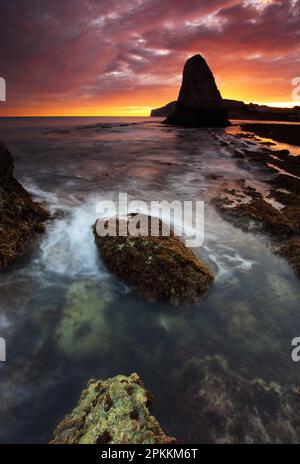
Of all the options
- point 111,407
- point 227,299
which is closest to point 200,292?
point 227,299

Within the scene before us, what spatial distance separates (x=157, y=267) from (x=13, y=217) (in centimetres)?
374

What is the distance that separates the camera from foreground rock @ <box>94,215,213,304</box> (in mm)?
4629

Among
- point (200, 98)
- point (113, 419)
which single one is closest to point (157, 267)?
point (113, 419)

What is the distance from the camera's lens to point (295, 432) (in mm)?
2826

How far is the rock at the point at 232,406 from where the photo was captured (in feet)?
9.19

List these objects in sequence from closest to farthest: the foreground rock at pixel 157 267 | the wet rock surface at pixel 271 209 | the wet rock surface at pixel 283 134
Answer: the foreground rock at pixel 157 267 → the wet rock surface at pixel 271 209 → the wet rock surface at pixel 283 134

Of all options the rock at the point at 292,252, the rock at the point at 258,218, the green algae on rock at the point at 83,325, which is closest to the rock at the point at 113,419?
the green algae on rock at the point at 83,325

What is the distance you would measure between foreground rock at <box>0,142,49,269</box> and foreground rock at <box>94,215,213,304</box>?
6.30 ft

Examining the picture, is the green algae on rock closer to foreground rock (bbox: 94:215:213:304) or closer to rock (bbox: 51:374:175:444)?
foreground rock (bbox: 94:215:213:304)

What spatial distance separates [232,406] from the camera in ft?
9.98

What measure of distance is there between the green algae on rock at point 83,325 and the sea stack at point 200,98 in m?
65.8

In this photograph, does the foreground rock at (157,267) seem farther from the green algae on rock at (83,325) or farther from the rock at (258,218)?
the rock at (258,218)

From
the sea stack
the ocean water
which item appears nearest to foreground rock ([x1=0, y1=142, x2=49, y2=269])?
the ocean water

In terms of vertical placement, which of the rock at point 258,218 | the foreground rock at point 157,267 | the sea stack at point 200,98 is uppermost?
the sea stack at point 200,98
